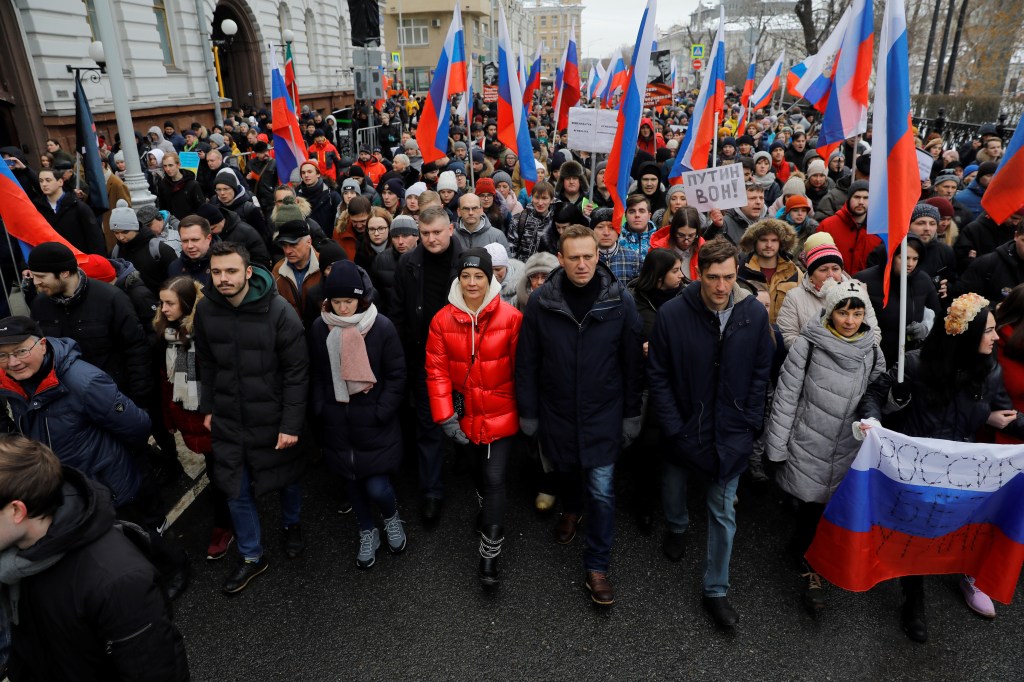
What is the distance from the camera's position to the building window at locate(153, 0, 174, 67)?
19766mm

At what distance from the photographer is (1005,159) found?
4.33 metres

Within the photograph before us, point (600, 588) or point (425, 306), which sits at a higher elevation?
point (425, 306)

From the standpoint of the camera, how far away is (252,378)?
135 inches

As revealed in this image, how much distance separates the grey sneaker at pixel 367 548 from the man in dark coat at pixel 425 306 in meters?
0.44

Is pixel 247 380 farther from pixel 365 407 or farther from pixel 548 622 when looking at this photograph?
pixel 548 622

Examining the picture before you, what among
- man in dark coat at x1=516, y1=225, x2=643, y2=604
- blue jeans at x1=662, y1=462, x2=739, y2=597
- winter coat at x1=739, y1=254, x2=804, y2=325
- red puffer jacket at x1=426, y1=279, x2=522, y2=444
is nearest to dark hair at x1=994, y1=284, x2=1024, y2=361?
winter coat at x1=739, y1=254, x2=804, y2=325

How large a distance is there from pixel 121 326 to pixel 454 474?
241cm

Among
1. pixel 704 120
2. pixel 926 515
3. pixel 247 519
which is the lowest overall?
pixel 247 519

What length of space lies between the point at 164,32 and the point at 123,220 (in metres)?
19.1

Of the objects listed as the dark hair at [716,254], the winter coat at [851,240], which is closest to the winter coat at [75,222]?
the dark hair at [716,254]

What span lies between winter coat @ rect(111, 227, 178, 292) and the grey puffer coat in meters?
4.44

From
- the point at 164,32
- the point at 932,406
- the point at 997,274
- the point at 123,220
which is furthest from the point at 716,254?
the point at 164,32

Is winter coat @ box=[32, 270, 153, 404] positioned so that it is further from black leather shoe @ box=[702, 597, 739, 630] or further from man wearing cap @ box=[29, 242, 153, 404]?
black leather shoe @ box=[702, 597, 739, 630]

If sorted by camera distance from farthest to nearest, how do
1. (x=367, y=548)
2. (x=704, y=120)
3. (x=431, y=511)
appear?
1. (x=704, y=120)
2. (x=431, y=511)
3. (x=367, y=548)
